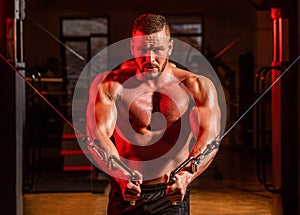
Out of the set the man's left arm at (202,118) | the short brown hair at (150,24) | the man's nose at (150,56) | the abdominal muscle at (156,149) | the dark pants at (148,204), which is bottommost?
the dark pants at (148,204)

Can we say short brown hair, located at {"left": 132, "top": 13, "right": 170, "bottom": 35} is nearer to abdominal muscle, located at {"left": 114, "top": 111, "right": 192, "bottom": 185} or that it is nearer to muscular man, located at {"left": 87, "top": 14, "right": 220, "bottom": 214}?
muscular man, located at {"left": 87, "top": 14, "right": 220, "bottom": 214}

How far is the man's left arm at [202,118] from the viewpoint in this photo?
7.59ft

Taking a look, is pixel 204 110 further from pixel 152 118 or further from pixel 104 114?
pixel 104 114

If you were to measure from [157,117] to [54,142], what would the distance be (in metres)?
6.19

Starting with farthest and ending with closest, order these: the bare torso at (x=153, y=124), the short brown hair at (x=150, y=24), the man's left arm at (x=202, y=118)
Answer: the bare torso at (x=153, y=124)
the man's left arm at (x=202, y=118)
the short brown hair at (x=150, y=24)

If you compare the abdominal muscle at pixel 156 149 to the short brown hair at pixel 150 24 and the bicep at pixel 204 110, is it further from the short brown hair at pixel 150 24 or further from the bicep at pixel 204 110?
the short brown hair at pixel 150 24

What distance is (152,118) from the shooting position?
2.50m

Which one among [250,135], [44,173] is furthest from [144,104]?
[250,135]

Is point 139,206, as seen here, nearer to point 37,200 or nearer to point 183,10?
point 37,200

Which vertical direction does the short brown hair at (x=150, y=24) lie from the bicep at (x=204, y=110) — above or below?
above

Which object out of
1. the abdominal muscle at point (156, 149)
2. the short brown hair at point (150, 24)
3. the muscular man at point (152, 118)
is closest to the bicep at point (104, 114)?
the muscular man at point (152, 118)

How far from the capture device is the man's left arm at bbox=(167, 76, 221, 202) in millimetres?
2314

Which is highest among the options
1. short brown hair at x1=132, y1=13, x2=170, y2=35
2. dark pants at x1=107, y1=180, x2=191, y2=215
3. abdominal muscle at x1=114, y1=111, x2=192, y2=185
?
short brown hair at x1=132, y1=13, x2=170, y2=35

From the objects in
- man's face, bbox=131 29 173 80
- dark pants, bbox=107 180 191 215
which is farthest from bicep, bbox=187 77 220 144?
dark pants, bbox=107 180 191 215
